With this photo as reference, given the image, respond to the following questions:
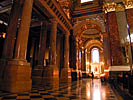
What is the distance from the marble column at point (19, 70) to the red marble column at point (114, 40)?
7.05 m

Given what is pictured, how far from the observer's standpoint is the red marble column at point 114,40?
8528mm

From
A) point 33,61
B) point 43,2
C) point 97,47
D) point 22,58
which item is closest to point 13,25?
point 22,58

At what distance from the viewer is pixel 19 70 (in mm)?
3934

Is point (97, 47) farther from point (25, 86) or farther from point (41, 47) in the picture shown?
point (25, 86)

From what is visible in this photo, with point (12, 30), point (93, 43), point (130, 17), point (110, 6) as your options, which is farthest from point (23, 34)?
point (93, 43)

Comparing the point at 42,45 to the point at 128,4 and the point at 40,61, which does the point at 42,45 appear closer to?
the point at 40,61

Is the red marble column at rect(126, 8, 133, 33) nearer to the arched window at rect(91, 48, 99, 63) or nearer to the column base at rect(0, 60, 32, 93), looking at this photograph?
the column base at rect(0, 60, 32, 93)

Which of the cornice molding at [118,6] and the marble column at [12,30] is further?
the cornice molding at [118,6]

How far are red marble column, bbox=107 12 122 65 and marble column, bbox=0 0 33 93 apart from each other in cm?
705

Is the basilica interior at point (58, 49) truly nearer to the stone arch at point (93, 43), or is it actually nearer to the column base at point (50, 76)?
the column base at point (50, 76)

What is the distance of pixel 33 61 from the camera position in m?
12.0

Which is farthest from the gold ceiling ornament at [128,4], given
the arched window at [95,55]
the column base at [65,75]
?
the arched window at [95,55]

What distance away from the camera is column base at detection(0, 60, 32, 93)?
12.2 ft

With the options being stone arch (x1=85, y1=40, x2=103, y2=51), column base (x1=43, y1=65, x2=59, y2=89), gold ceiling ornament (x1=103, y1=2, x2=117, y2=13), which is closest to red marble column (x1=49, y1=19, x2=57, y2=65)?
column base (x1=43, y1=65, x2=59, y2=89)
